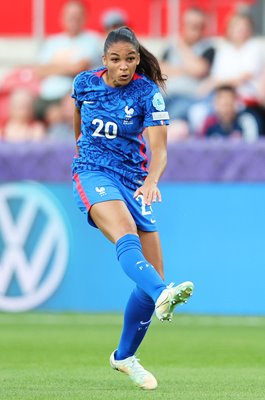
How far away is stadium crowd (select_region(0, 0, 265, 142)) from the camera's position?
1389 centimetres

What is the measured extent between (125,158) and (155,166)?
0.23 meters

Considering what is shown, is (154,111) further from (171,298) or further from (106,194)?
(171,298)

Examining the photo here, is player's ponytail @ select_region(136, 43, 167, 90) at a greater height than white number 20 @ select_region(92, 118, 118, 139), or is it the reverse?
player's ponytail @ select_region(136, 43, 167, 90)

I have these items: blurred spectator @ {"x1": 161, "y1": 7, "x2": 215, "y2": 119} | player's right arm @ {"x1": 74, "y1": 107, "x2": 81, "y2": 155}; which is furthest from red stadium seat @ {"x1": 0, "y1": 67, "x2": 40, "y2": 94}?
player's right arm @ {"x1": 74, "y1": 107, "x2": 81, "y2": 155}

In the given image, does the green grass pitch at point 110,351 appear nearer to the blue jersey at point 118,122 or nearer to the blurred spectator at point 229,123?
the blue jersey at point 118,122

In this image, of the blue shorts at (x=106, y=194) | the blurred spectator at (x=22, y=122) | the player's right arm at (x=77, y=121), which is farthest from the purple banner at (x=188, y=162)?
the blue shorts at (x=106, y=194)

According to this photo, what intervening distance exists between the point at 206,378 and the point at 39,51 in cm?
942

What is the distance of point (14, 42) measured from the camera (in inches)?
651

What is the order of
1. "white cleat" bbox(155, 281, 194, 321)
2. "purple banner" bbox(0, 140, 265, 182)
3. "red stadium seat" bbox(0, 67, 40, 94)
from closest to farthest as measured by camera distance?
"white cleat" bbox(155, 281, 194, 321) → "purple banner" bbox(0, 140, 265, 182) → "red stadium seat" bbox(0, 67, 40, 94)

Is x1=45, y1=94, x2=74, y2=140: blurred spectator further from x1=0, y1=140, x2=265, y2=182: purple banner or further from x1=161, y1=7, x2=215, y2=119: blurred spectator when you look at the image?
x1=0, y1=140, x2=265, y2=182: purple banner

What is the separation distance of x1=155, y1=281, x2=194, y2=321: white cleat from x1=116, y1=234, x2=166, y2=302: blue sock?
15 cm

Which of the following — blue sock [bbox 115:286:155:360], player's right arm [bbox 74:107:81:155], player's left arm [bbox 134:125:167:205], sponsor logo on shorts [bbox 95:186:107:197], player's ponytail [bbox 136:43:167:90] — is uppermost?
player's ponytail [bbox 136:43:167:90]

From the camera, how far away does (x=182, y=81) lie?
14.9 meters

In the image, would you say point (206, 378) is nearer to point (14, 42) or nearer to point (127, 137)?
point (127, 137)
